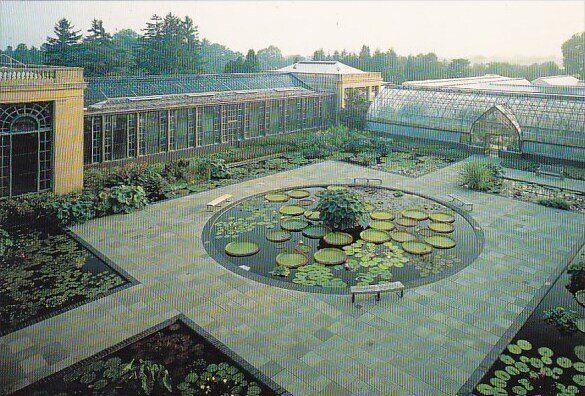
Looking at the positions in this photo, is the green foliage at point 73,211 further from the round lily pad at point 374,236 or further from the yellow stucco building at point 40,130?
the round lily pad at point 374,236

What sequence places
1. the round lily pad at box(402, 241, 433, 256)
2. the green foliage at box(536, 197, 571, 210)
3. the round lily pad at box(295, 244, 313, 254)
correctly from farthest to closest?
the green foliage at box(536, 197, 571, 210) → the round lily pad at box(295, 244, 313, 254) → the round lily pad at box(402, 241, 433, 256)

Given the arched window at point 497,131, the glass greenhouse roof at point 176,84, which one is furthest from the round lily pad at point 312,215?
the arched window at point 497,131

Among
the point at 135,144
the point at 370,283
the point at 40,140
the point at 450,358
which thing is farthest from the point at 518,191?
the point at 40,140

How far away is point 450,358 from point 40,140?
58.4 feet

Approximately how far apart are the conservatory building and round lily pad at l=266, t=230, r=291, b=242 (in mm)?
18725

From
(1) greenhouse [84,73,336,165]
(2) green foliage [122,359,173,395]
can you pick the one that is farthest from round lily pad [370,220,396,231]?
(1) greenhouse [84,73,336,165]

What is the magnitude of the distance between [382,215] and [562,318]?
27.8 feet

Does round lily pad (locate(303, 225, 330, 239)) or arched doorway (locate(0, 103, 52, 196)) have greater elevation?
arched doorway (locate(0, 103, 52, 196))

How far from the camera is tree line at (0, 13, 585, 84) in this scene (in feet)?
173

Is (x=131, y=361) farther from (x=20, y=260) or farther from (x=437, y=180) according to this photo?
(x=437, y=180)

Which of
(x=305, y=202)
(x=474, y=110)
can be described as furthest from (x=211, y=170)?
(x=474, y=110)

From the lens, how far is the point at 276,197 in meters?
22.0

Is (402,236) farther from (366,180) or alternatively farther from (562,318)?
(366,180)

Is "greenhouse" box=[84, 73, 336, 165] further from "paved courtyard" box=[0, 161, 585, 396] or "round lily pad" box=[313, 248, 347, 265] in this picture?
"round lily pad" box=[313, 248, 347, 265]
